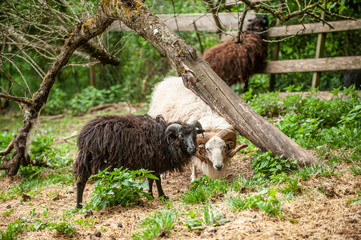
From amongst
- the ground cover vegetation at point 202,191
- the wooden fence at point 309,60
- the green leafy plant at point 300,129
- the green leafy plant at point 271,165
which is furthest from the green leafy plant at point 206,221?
the wooden fence at point 309,60

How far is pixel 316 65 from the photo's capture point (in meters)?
7.92

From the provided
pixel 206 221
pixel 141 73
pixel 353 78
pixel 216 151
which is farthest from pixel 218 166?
pixel 141 73

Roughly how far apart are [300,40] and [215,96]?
672 cm

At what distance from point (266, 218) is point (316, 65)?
582 cm

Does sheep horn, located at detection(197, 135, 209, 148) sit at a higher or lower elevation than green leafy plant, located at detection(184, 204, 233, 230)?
higher

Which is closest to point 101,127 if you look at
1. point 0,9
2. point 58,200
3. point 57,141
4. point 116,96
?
point 58,200

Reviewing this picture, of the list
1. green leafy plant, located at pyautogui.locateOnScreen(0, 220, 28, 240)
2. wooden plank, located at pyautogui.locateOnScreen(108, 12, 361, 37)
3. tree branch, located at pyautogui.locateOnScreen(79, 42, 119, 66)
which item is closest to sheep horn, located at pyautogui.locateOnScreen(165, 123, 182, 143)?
green leafy plant, located at pyautogui.locateOnScreen(0, 220, 28, 240)

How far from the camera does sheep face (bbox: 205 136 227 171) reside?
4.92 m

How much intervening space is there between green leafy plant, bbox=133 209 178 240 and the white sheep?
174 centimetres

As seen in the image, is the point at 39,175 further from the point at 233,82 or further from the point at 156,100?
the point at 233,82

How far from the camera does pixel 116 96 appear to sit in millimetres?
13078

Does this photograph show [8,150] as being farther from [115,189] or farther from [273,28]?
[273,28]

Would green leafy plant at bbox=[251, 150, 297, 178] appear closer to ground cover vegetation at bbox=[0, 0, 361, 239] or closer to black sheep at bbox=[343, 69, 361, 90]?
ground cover vegetation at bbox=[0, 0, 361, 239]

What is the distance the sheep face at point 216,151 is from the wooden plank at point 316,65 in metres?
4.21
